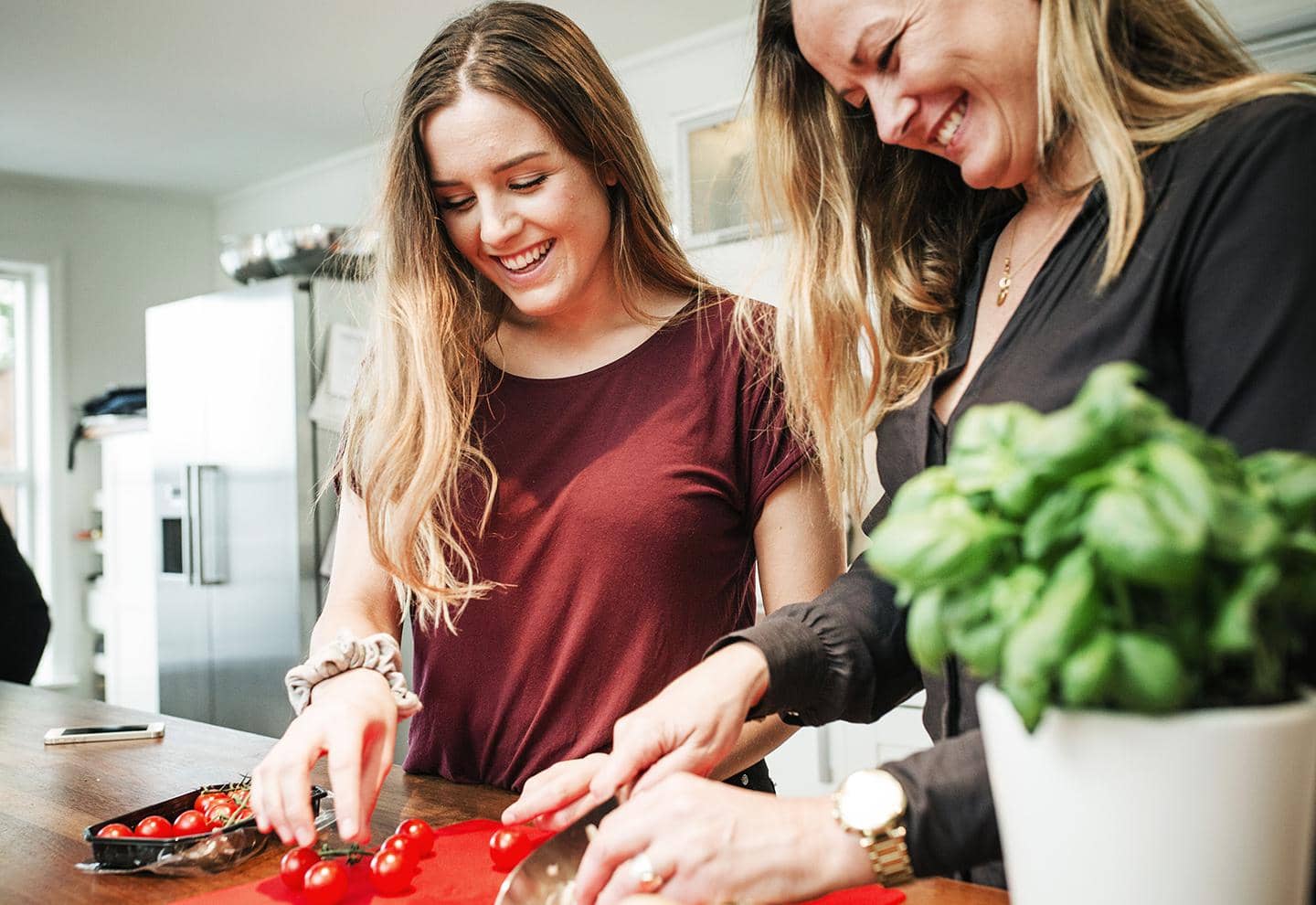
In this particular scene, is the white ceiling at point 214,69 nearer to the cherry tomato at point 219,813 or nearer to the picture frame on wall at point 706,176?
the picture frame on wall at point 706,176

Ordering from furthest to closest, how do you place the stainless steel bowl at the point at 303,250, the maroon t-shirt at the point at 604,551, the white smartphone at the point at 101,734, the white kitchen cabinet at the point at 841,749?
1. the stainless steel bowl at the point at 303,250
2. the white kitchen cabinet at the point at 841,749
3. the white smartphone at the point at 101,734
4. the maroon t-shirt at the point at 604,551

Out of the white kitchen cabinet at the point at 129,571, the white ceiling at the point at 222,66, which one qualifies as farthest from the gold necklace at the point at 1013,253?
the white kitchen cabinet at the point at 129,571

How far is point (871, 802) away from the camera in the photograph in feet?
2.10

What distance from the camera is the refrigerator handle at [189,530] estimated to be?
394 centimetres

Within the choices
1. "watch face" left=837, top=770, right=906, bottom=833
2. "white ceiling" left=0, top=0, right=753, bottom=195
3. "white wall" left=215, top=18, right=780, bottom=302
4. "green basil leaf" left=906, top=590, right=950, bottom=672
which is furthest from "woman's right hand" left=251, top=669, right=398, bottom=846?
"white ceiling" left=0, top=0, right=753, bottom=195

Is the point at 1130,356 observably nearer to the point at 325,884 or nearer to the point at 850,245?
the point at 850,245

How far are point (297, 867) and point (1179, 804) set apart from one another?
677mm

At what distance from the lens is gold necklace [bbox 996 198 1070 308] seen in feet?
3.16

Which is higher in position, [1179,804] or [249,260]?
[249,260]

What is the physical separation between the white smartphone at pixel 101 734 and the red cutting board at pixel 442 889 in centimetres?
74

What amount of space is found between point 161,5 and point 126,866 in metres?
3.45

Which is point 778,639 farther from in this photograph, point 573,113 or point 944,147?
point 573,113

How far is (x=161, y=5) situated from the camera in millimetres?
3670

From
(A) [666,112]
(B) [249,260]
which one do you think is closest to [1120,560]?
(B) [249,260]
